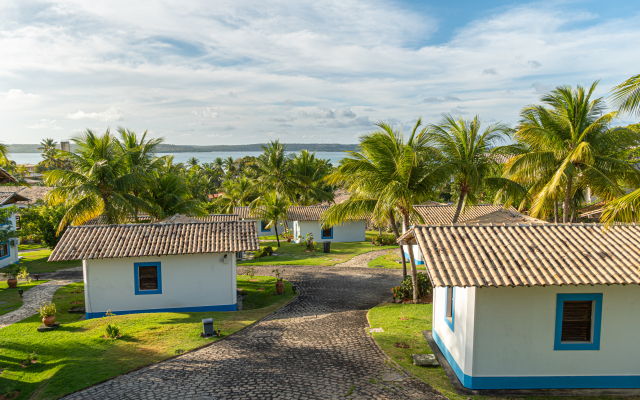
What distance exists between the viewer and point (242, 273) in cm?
2355

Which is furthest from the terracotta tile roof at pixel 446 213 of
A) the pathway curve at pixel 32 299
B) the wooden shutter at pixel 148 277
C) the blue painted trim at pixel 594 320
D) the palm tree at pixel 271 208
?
the pathway curve at pixel 32 299

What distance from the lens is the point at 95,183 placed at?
1812 cm

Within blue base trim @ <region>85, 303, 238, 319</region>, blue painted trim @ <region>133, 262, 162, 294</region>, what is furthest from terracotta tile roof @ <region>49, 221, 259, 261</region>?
blue base trim @ <region>85, 303, 238, 319</region>

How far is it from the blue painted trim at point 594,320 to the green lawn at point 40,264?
1098 inches

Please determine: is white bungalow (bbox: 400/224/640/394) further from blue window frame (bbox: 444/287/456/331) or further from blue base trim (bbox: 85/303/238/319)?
blue base trim (bbox: 85/303/238/319)

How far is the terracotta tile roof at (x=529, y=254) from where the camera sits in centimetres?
780

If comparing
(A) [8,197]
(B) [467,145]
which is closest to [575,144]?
(B) [467,145]

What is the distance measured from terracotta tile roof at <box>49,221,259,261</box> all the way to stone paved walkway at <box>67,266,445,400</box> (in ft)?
11.8

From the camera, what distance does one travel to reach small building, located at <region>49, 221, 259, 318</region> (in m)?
14.7

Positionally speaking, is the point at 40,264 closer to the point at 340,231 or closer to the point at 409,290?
the point at 340,231

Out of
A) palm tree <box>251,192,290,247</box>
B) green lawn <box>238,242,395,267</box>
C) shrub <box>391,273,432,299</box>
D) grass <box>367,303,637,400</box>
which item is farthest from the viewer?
palm tree <box>251,192,290,247</box>

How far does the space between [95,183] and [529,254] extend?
1794 cm

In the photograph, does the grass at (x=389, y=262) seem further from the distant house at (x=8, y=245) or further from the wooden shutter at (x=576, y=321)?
the distant house at (x=8, y=245)

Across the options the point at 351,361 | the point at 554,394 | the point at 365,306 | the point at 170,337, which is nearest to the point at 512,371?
the point at 554,394
